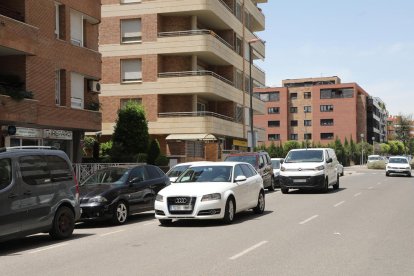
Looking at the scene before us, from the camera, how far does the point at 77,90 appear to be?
92.6 feet

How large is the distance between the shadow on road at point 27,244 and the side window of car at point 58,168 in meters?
1.26

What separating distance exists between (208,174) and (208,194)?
1.50m

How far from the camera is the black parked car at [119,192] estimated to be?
553 inches

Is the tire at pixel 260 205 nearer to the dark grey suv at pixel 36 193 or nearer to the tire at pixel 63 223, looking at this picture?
the dark grey suv at pixel 36 193

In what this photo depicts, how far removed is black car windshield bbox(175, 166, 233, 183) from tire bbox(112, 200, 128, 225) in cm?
150

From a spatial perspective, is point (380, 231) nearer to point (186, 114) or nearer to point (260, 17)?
point (186, 114)

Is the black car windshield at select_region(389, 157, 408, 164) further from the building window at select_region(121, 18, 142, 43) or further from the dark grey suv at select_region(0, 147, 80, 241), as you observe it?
the dark grey suv at select_region(0, 147, 80, 241)

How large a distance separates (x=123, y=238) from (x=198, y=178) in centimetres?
340

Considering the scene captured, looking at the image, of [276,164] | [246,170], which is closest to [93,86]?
[276,164]

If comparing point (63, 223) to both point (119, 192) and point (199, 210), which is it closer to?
point (119, 192)

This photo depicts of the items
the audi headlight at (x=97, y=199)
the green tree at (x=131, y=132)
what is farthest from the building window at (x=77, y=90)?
the audi headlight at (x=97, y=199)

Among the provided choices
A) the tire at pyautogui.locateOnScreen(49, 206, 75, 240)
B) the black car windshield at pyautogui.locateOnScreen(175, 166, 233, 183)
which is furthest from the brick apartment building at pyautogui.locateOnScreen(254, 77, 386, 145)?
the tire at pyautogui.locateOnScreen(49, 206, 75, 240)

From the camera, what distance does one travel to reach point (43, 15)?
2539 centimetres

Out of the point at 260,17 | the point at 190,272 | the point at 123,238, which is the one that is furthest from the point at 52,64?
the point at 260,17
